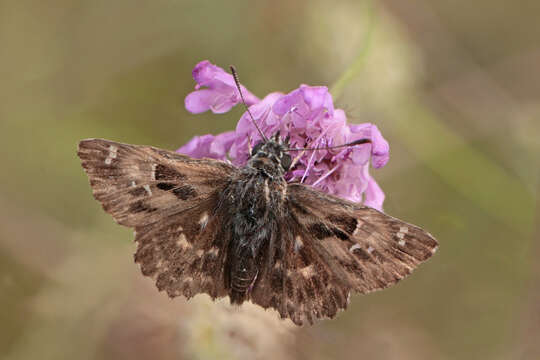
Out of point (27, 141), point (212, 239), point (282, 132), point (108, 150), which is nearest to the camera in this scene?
point (108, 150)

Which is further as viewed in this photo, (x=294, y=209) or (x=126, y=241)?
(x=126, y=241)

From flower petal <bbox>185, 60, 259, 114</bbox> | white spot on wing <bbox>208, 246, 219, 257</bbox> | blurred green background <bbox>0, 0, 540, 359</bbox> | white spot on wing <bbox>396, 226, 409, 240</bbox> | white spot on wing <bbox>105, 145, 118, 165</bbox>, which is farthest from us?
blurred green background <bbox>0, 0, 540, 359</bbox>

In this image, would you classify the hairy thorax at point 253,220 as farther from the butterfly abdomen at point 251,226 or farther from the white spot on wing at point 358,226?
the white spot on wing at point 358,226

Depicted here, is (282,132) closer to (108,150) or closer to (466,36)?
(108,150)

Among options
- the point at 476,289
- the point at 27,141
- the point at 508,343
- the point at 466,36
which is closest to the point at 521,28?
the point at 466,36

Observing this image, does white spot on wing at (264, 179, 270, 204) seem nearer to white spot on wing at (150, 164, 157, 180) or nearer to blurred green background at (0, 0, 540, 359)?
white spot on wing at (150, 164, 157, 180)

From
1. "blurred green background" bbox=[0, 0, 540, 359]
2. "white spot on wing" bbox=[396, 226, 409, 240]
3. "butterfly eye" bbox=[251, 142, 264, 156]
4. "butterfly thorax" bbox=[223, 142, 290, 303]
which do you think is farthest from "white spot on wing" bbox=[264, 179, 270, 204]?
"blurred green background" bbox=[0, 0, 540, 359]

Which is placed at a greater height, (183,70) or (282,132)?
(183,70)
